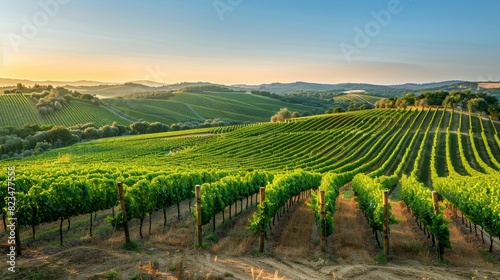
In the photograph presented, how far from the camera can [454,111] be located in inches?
4958

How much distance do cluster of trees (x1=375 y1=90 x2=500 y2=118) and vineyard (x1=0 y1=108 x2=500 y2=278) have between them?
9.78 meters

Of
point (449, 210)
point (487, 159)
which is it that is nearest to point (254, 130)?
point (487, 159)

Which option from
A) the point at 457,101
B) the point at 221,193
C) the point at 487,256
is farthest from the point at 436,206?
the point at 457,101

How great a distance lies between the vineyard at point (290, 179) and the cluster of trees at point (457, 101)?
978 centimetres

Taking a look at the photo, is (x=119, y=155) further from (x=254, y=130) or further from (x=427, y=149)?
(x=427, y=149)

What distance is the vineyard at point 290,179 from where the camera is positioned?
1783 cm

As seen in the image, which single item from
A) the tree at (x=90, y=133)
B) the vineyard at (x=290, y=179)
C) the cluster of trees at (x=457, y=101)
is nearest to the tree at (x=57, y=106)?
the vineyard at (x=290, y=179)

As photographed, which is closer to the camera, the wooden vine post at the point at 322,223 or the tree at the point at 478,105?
the wooden vine post at the point at 322,223

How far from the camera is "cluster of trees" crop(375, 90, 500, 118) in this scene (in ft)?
403

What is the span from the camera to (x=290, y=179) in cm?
2778

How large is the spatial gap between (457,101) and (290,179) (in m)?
125

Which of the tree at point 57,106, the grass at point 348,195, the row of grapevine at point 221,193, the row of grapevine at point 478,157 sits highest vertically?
the row of grapevine at point 221,193

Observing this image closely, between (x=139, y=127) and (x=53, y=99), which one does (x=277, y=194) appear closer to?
(x=139, y=127)

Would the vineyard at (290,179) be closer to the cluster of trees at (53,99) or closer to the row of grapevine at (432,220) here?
the row of grapevine at (432,220)
